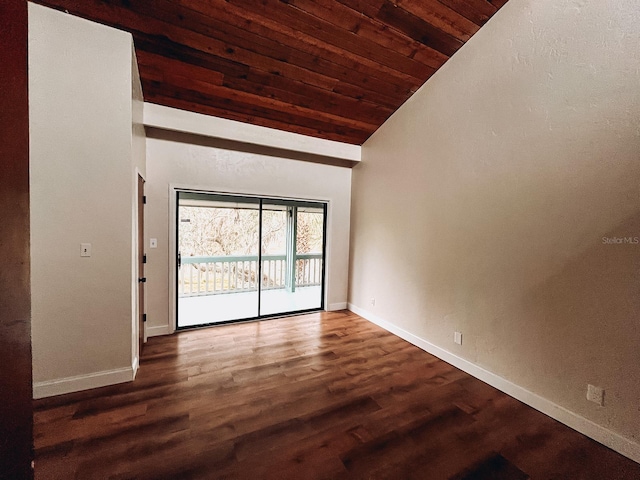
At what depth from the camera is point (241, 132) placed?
3.38m

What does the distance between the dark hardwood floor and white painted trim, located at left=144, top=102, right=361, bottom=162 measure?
2575mm

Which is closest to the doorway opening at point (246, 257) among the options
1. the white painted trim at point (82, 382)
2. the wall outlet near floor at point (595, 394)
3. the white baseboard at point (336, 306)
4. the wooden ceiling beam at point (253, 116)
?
the white baseboard at point (336, 306)

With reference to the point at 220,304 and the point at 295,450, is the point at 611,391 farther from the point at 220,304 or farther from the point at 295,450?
the point at 220,304

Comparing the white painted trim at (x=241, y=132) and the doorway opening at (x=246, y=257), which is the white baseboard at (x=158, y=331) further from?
the white painted trim at (x=241, y=132)

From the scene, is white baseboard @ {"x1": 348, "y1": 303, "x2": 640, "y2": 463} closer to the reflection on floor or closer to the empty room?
the empty room

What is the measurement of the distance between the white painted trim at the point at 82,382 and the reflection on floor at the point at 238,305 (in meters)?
1.28

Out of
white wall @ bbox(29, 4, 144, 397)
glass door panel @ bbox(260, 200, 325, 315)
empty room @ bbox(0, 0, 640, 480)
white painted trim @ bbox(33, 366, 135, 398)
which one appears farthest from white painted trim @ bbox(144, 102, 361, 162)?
white painted trim @ bbox(33, 366, 135, 398)

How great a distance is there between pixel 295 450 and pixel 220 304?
11.6ft

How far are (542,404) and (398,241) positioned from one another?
2084 millimetres

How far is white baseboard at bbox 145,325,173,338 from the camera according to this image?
10.8 feet

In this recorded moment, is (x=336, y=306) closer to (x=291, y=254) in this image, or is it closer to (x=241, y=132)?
(x=291, y=254)

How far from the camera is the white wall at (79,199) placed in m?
2.02

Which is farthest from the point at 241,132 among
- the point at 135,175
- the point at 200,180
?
the point at 135,175

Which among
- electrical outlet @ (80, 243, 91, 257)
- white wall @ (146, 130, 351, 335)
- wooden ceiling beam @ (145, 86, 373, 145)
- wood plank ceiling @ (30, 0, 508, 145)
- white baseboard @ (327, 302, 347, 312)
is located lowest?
white baseboard @ (327, 302, 347, 312)
